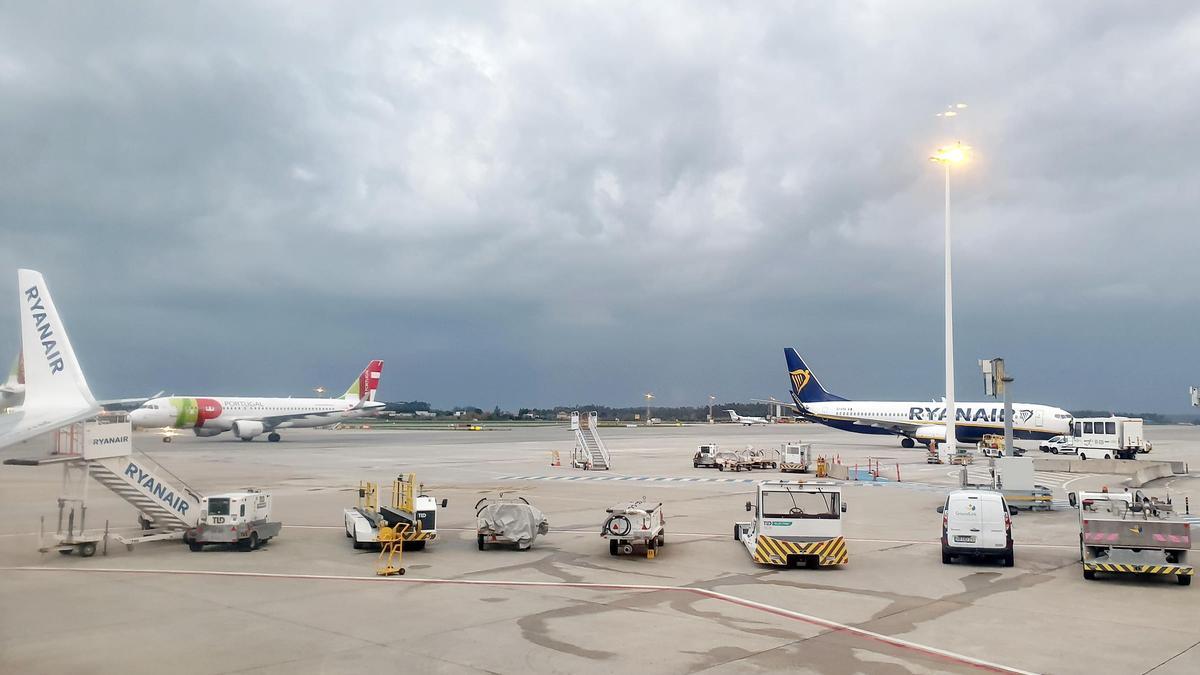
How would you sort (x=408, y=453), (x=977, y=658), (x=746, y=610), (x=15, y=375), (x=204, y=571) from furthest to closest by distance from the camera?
(x=408, y=453)
(x=204, y=571)
(x=746, y=610)
(x=977, y=658)
(x=15, y=375)

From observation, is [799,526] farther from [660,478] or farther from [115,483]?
[660,478]

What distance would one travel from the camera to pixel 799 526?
19.6m

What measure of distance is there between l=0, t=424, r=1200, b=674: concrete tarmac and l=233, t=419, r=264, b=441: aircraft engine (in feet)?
183

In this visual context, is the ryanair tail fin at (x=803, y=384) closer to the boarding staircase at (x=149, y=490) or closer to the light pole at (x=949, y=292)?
the light pole at (x=949, y=292)

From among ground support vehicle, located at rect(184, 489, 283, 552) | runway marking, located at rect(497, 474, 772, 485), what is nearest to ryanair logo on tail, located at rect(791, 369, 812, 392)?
runway marking, located at rect(497, 474, 772, 485)

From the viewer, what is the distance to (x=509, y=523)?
21812mm

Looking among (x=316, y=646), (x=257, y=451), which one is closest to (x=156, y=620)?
(x=316, y=646)

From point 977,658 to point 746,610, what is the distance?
4176mm

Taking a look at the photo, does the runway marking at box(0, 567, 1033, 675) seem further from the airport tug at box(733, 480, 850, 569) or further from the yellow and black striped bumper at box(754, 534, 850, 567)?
the airport tug at box(733, 480, 850, 569)

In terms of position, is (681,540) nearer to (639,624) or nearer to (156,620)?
(639,624)

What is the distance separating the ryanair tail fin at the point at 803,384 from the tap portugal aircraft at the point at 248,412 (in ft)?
150

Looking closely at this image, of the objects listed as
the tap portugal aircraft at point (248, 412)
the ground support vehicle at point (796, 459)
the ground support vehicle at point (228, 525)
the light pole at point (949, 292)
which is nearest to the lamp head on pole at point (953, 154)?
the light pole at point (949, 292)

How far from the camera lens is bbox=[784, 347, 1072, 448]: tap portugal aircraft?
69.7 meters

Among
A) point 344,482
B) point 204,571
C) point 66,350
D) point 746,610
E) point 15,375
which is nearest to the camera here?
point 15,375
